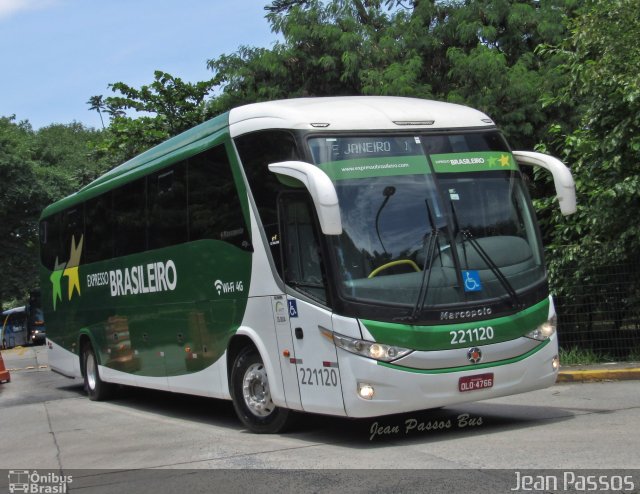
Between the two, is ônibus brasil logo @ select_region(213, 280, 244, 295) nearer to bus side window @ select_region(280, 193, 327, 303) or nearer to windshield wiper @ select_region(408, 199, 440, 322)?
bus side window @ select_region(280, 193, 327, 303)

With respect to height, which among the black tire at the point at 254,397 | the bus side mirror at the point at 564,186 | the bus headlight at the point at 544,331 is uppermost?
the bus side mirror at the point at 564,186

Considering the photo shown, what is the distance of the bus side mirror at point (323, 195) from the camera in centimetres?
698

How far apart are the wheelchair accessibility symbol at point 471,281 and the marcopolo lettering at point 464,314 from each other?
0.64 ft

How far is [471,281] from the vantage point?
7.73m

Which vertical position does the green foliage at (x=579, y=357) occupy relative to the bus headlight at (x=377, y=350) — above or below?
below

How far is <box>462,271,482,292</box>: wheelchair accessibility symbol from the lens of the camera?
7703 mm

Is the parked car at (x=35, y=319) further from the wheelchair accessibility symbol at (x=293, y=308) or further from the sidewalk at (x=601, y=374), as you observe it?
the wheelchair accessibility symbol at (x=293, y=308)

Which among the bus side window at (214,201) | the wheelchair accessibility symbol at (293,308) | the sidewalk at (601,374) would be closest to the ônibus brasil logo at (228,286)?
the bus side window at (214,201)

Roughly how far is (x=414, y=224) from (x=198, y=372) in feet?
12.6

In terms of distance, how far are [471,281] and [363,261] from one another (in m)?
1.05

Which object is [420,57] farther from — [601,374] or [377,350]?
[377,350]

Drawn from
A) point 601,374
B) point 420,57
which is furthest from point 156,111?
point 601,374

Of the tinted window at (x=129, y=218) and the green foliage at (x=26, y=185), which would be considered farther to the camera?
the green foliage at (x=26, y=185)

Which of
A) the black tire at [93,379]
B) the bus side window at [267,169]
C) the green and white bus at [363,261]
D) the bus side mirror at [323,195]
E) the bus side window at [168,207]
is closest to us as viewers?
the bus side mirror at [323,195]
